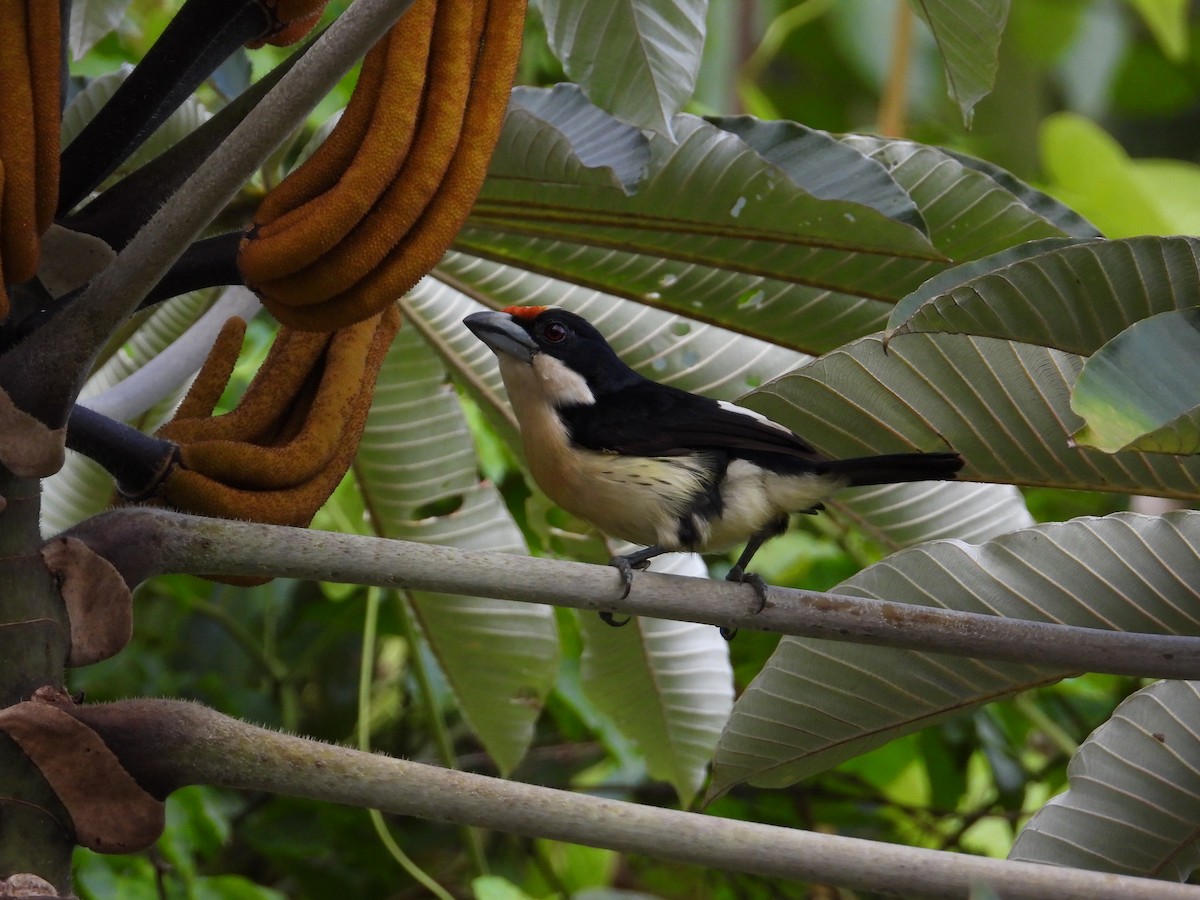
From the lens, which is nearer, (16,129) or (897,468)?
(16,129)

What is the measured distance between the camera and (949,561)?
1.25 metres

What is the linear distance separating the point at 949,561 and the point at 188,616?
5.71ft

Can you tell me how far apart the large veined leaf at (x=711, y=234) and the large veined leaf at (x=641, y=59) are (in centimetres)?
9

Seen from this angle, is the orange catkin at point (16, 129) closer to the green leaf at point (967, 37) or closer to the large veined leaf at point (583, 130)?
the large veined leaf at point (583, 130)

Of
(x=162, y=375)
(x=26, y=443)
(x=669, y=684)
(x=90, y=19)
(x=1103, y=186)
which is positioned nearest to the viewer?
(x=26, y=443)

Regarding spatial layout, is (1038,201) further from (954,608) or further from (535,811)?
(535,811)

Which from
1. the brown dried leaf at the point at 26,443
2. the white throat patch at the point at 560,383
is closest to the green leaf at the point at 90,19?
the white throat patch at the point at 560,383

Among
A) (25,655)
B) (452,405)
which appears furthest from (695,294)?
(25,655)

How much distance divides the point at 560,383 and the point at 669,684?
0.45 meters

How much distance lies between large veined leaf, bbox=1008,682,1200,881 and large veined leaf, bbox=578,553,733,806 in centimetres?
65

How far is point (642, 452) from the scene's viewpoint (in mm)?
1591

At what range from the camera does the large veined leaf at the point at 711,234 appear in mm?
1395

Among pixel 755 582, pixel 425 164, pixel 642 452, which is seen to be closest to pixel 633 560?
pixel 642 452

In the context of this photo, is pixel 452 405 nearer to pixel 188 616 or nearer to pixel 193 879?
pixel 193 879
